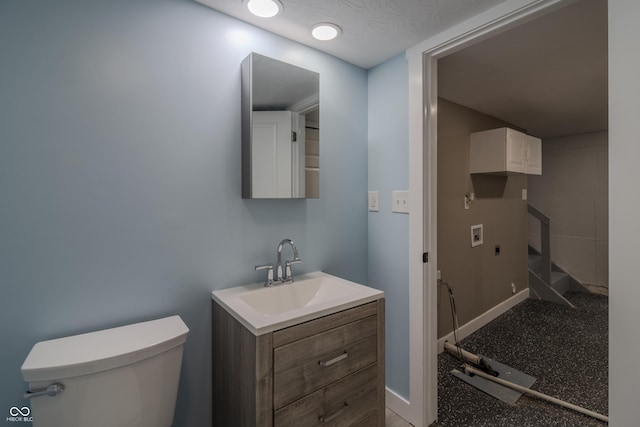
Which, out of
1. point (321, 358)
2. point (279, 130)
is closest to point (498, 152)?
point (279, 130)

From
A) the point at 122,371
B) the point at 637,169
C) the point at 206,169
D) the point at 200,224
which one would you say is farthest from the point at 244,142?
the point at 637,169

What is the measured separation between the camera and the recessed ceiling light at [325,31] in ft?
4.83

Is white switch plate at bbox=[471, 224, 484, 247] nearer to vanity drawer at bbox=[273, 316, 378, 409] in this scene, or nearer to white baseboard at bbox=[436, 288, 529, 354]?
white baseboard at bbox=[436, 288, 529, 354]

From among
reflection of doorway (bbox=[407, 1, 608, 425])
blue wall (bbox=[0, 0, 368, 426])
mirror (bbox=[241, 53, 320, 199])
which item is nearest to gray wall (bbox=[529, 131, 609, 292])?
reflection of doorway (bbox=[407, 1, 608, 425])

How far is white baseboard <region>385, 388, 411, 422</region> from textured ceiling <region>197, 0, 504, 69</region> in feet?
6.95

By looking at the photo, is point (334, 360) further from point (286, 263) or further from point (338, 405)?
point (286, 263)

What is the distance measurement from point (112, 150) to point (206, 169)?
366mm

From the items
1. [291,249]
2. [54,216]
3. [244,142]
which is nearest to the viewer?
[54,216]

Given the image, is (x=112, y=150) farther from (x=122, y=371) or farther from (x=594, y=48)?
(x=594, y=48)

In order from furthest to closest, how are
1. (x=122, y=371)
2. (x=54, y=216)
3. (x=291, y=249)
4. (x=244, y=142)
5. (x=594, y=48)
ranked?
1. (x=594, y=48)
2. (x=291, y=249)
3. (x=244, y=142)
4. (x=54, y=216)
5. (x=122, y=371)

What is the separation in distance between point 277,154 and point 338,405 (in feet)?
3.91

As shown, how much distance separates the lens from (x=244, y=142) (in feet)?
4.78

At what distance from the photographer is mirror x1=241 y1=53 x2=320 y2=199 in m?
1.42

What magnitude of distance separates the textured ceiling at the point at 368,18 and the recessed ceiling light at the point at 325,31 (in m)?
0.03
